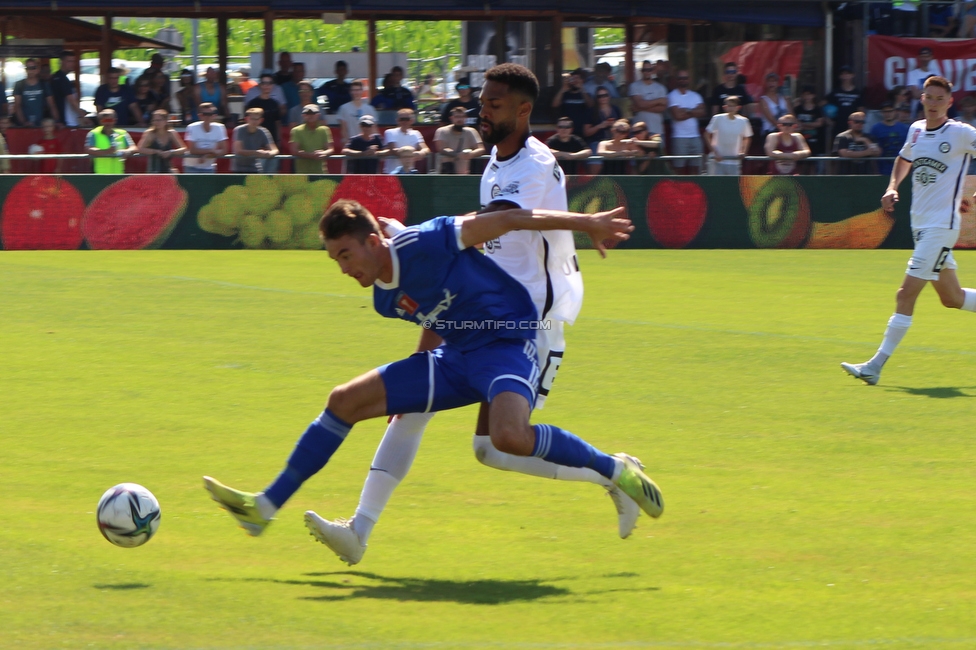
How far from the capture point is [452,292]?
5.51 meters

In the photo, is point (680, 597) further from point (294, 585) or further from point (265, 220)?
point (265, 220)

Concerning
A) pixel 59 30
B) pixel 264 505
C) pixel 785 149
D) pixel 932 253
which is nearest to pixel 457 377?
pixel 264 505

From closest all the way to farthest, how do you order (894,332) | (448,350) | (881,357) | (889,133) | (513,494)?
(448,350) < (513,494) < (881,357) < (894,332) < (889,133)

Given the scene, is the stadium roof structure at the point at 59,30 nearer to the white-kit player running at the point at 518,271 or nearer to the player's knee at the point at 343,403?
the white-kit player running at the point at 518,271

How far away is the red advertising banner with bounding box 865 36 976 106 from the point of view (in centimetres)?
2464

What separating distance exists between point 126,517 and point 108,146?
1464 centimetres

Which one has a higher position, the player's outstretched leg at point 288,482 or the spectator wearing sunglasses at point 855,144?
the spectator wearing sunglasses at point 855,144

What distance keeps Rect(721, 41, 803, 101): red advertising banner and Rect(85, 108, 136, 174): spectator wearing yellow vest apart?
36.3 ft

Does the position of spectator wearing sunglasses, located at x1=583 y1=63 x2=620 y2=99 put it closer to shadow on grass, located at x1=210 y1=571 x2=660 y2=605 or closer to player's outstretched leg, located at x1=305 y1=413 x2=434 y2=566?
player's outstretched leg, located at x1=305 y1=413 x2=434 y2=566

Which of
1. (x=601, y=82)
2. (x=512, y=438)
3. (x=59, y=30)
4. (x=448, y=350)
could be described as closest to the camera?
(x=512, y=438)

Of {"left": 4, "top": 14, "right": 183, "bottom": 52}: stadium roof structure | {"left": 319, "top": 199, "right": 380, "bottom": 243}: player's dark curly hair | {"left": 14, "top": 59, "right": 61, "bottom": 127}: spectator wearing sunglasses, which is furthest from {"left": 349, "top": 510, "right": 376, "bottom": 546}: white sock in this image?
{"left": 4, "top": 14, "right": 183, "bottom": 52}: stadium roof structure

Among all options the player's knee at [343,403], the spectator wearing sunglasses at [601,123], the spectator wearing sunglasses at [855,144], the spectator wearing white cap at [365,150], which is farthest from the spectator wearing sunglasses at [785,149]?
the player's knee at [343,403]

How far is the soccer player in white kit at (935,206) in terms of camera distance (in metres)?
10.0

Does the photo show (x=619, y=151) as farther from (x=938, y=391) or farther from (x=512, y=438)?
(x=512, y=438)
